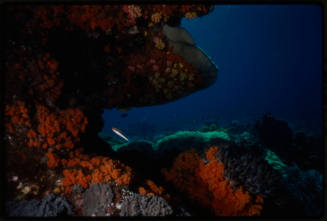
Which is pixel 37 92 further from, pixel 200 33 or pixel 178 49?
pixel 200 33

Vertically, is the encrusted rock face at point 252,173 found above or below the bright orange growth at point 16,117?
below

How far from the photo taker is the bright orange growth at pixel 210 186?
3.60 m

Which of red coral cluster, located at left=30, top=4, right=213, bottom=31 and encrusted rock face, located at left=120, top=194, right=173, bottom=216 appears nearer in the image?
encrusted rock face, located at left=120, top=194, right=173, bottom=216

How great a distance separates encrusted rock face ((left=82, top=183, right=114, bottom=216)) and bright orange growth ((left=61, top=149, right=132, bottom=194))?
0.56 ft

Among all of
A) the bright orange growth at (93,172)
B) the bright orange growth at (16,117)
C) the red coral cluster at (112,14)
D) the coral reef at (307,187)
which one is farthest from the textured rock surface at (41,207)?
the coral reef at (307,187)

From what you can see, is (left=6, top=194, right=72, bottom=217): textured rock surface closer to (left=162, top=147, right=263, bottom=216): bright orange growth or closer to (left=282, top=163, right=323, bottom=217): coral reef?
(left=162, top=147, right=263, bottom=216): bright orange growth

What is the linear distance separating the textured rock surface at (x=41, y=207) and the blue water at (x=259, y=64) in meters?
25.6

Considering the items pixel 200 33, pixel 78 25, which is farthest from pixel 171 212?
pixel 200 33

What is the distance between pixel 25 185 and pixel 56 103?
1.83 meters

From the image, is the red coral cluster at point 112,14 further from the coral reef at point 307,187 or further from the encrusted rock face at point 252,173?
the coral reef at point 307,187

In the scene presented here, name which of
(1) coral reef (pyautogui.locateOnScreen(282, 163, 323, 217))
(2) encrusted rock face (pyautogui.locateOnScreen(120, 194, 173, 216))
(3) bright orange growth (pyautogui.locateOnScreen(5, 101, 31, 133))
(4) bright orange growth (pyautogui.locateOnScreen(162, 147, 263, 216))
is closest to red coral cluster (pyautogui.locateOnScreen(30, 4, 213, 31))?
(3) bright orange growth (pyautogui.locateOnScreen(5, 101, 31, 133))

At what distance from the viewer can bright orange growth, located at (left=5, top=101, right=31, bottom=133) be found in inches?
132

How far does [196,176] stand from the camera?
14.0ft

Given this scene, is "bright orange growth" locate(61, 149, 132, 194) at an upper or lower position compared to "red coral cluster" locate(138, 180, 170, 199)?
upper
